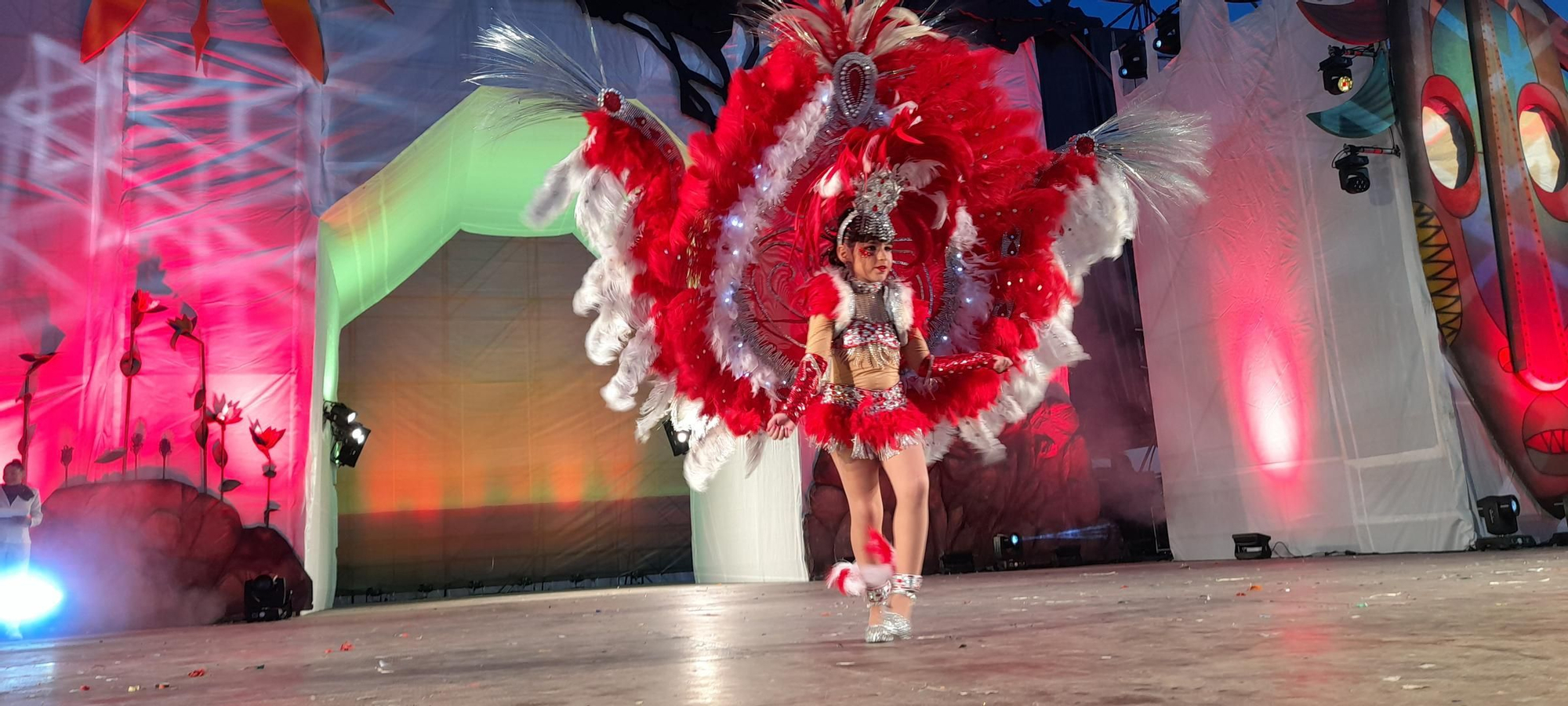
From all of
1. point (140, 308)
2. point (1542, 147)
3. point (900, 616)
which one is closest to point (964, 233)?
point (900, 616)

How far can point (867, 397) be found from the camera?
9.95 feet

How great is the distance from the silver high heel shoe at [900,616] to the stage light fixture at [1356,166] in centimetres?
617

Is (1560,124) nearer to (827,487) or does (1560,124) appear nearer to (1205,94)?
(1205,94)

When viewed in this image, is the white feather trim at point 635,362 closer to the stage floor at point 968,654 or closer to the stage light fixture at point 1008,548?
the stage floor at point 968,654

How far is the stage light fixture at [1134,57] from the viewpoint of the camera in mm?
9844

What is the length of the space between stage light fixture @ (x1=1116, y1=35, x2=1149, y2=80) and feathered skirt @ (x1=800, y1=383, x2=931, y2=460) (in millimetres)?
7875

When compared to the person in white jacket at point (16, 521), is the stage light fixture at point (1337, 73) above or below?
above

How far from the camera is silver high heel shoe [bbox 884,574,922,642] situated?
2885 mm

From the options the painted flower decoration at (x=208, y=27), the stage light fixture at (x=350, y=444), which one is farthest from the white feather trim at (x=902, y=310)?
the stage light fixture at (x=350, y=444)

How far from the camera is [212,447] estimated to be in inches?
279

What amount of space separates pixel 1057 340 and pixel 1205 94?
6.82m

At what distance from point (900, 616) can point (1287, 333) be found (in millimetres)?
6849

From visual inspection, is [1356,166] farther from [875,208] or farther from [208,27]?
[208,27]

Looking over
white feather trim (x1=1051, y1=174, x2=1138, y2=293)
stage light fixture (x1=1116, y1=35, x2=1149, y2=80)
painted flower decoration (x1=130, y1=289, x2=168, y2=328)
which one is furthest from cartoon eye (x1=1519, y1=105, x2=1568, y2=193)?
painted flower decoration (x1=130, y1=289, x2=168, y2=328)
